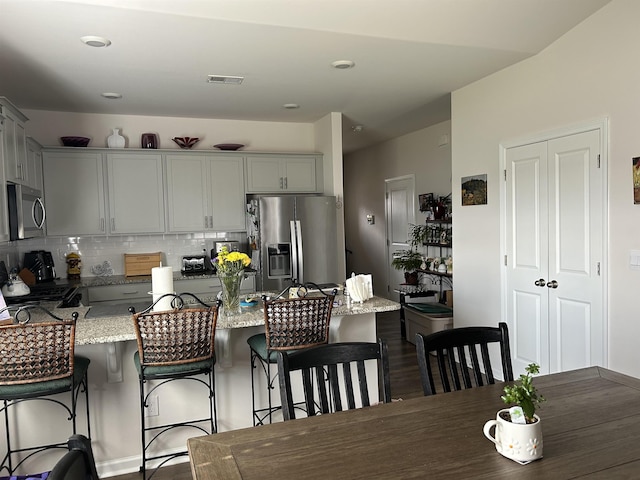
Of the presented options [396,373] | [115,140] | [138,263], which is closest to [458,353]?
[396,373]

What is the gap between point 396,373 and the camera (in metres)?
4.58

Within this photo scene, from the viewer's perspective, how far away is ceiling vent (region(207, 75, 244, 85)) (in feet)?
13.2

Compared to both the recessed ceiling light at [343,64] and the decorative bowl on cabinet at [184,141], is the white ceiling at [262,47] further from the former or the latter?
the decorative bowl on cabinet at [184,141]

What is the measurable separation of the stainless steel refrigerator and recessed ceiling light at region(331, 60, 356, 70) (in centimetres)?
176

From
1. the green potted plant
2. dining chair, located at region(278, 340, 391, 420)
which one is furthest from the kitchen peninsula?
the green potted plant

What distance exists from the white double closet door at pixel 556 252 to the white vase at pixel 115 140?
3.93 metres

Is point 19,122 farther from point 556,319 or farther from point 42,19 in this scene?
point 556,319

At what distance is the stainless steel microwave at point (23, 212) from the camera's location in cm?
359

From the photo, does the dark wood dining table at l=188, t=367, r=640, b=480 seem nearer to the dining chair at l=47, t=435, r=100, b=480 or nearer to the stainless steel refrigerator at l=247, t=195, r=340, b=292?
the dining chair at l=47, t=435, r=100, b=480

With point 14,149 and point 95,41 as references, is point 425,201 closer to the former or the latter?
point 95,41

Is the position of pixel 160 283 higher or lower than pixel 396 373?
higher

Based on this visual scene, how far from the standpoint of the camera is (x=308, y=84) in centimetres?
432

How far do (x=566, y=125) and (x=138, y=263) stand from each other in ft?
14.4

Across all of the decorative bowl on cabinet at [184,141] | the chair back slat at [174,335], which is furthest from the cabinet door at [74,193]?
the chair back slat at [174,335]
